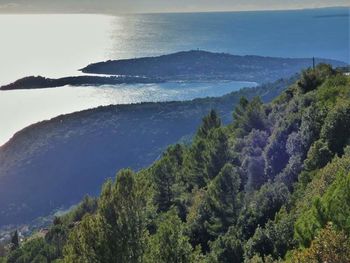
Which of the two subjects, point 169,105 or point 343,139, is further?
point 169,105

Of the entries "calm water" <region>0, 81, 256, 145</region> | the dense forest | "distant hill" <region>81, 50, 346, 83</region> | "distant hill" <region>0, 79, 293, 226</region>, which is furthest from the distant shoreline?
the dense forest

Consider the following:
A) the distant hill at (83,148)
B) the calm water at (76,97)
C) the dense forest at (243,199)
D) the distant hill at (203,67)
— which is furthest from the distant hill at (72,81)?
the dense forest at (243,199)

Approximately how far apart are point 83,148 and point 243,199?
6454 centimetres

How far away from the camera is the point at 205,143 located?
4100cm

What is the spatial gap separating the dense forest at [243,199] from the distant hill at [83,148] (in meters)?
21.3

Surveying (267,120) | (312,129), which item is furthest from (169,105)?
(312,129)

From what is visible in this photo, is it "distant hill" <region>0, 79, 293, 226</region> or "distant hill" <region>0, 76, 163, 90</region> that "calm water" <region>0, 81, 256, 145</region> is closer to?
"distant hill" <region>0, 76, 163, 90</region>

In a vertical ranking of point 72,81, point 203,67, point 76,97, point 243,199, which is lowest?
point 243,199

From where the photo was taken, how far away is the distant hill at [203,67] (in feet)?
508

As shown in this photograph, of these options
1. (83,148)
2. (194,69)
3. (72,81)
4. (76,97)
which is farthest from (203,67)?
(83,148)

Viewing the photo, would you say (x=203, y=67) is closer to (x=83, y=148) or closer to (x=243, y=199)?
(x=83, y=148)

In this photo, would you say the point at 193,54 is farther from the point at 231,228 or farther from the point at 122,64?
the point at 231,228

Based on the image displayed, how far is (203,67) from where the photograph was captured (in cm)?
15962

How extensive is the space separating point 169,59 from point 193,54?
705 cm
